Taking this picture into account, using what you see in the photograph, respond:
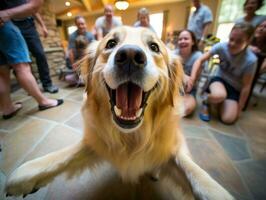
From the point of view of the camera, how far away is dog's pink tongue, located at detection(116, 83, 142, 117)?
2.82 ft

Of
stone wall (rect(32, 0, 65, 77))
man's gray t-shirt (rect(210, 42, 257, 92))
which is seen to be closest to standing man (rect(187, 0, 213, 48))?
man's gray t-shirt (rect(210, 42, 257, 92))

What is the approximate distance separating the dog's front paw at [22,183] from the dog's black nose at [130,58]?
801 millimetres

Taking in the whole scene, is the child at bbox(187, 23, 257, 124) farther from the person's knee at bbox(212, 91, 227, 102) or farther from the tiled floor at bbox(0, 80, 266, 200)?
the tiled floor at bbox(0, 80, 266, 200)

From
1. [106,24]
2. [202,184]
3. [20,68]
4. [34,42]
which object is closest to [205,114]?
[202,184]

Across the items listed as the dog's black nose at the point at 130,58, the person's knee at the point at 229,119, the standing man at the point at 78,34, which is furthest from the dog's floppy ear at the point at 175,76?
the standing man at the point at 78,34

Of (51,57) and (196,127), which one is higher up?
(51,57)

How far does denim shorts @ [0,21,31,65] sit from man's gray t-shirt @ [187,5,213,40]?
2.92 meters

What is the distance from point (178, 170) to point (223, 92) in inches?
63.3

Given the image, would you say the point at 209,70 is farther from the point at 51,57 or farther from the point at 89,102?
the point at 51,57

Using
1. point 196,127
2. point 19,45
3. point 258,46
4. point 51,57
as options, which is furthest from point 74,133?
point 51,57

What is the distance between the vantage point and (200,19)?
322 cm

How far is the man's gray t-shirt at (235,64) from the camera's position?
197cm

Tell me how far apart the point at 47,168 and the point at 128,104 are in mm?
622

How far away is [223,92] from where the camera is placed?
7.09 feet
